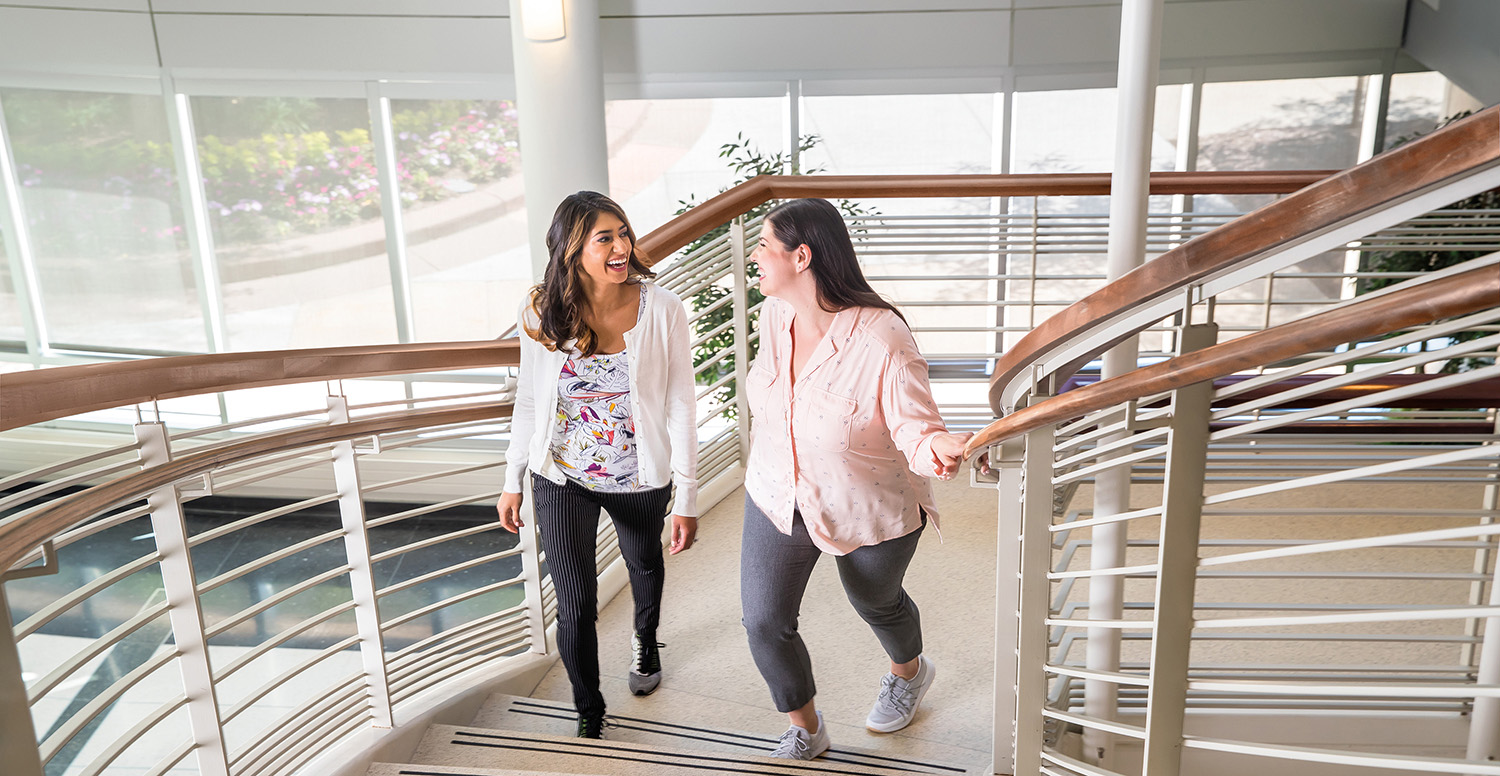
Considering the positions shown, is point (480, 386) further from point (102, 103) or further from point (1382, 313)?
point (1382, 313)

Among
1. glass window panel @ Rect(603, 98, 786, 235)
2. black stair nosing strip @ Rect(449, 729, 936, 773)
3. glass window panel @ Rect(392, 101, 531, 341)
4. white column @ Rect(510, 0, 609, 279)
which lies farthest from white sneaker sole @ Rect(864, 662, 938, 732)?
glass window panel @ Rect(392, 101, 531, 341)

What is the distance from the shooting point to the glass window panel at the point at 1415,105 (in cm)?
600

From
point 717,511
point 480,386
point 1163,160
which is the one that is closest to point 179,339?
point 480,386

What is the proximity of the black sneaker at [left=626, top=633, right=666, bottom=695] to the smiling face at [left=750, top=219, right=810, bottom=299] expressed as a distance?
1.17 meters

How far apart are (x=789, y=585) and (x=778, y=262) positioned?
745 mm

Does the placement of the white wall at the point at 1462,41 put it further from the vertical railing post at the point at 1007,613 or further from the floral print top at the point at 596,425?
the floral print top at the point at 596,425

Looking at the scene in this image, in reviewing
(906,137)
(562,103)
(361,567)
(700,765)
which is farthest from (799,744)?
(906,137)

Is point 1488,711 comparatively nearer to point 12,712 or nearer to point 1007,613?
point 1007,613

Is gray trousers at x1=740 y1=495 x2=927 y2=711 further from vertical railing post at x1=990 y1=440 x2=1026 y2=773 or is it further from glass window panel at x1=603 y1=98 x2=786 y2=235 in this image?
glass window panel at x1=603 y1=98 x2=786 y2=235

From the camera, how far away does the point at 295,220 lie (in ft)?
23.6

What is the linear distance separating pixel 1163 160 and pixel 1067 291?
1.02m

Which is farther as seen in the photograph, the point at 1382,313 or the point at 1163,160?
the point at 1163,160

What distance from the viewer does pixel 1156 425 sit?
4.26ft

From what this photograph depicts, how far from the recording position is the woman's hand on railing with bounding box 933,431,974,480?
194 cm
